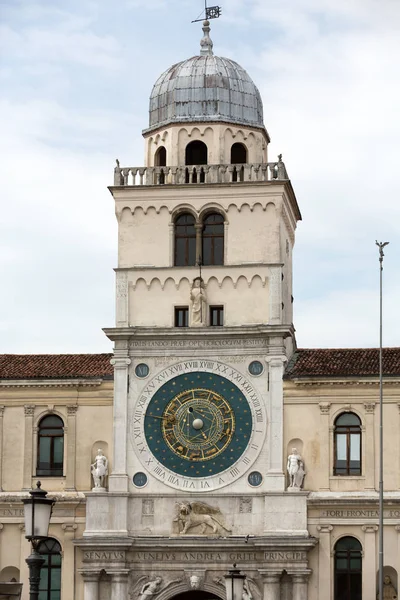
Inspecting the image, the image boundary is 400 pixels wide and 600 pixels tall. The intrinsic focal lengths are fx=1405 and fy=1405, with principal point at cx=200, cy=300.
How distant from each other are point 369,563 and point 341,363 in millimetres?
6485

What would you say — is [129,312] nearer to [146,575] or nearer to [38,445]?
[38,445]

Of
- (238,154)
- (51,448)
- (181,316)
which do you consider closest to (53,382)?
(51,448)

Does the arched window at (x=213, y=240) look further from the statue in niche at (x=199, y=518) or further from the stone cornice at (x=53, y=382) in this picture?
the statue in niche at (x=199, y=518)

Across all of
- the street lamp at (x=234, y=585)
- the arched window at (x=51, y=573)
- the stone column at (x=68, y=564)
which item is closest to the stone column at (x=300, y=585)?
the stone column at (x=68, y=564)

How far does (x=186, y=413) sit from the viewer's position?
45.6 m

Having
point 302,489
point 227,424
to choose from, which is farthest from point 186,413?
point 302,489

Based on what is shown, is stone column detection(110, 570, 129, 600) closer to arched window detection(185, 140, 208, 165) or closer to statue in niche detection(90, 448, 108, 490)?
statue in niche detection(90, 448, 108, 490)

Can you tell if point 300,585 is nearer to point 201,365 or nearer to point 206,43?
point 201,365

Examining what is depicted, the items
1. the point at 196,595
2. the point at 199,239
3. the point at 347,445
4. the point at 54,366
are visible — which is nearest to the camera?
the point at 347,445

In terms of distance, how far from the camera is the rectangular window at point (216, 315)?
151 feet

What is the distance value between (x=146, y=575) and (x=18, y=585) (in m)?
4.05

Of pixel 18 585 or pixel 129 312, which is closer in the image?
pixel 18 585

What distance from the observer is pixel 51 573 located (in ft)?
149

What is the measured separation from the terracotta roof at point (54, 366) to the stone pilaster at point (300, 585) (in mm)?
9062
